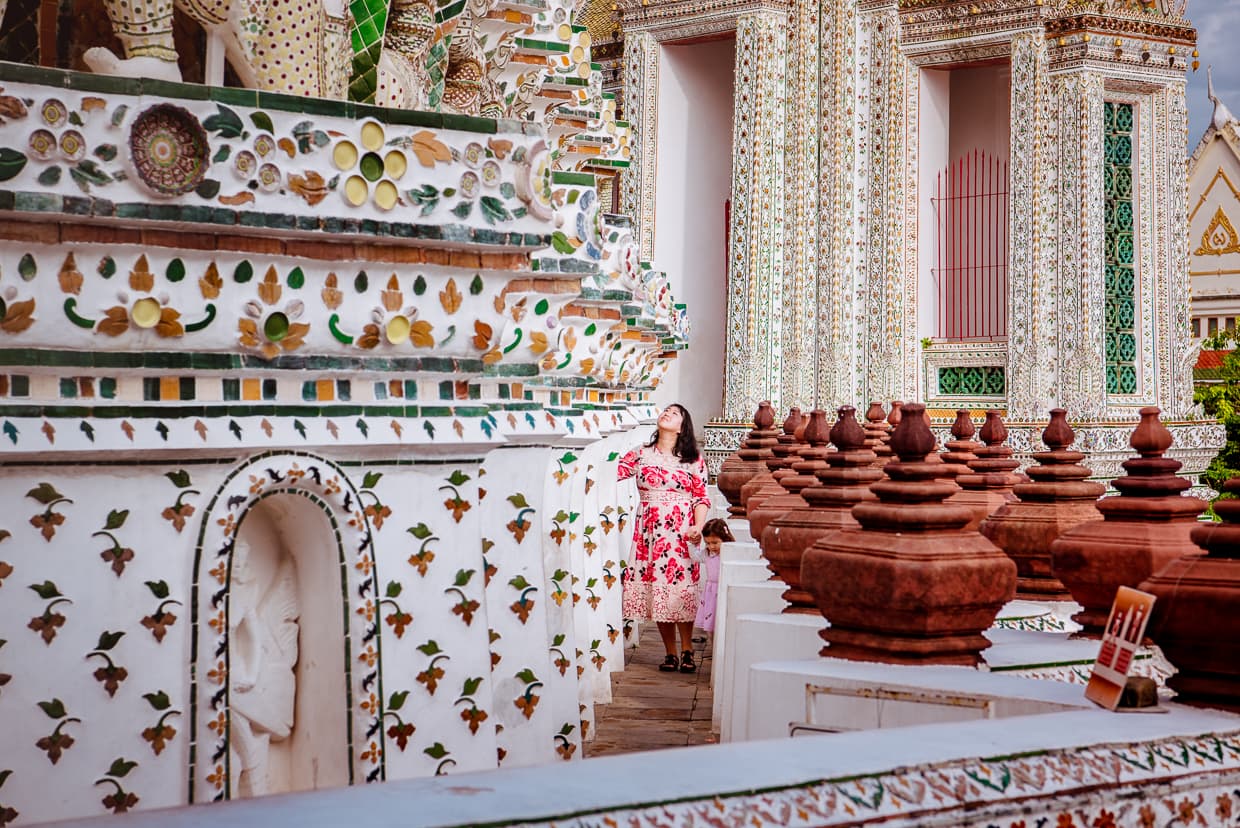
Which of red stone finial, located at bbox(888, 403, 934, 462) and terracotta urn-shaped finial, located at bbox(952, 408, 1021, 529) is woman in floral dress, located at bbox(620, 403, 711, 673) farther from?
red stone finial, located at bbox(888, 403, 934, 462)

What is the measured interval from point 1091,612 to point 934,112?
13915 millimetres

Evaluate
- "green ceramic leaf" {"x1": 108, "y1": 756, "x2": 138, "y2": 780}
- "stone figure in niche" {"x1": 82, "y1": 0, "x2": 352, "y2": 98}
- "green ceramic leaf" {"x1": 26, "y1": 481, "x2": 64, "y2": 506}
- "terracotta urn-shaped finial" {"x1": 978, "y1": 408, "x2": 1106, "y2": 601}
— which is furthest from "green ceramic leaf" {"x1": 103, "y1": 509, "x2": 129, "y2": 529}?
"terracotta urn-shaped finial" {"x1": 978, "y1": 408, "x2": 1106, "y2": 601}

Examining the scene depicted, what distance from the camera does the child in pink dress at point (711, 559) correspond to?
26.9ft

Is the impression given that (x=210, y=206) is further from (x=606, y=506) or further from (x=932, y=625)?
(x=606, y=506)

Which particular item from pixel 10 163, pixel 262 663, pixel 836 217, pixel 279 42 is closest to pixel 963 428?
pixel 279 42

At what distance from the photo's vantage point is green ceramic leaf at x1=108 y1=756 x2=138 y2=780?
2.68 metres

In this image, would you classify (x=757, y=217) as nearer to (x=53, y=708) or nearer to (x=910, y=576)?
(x=910, y=576)

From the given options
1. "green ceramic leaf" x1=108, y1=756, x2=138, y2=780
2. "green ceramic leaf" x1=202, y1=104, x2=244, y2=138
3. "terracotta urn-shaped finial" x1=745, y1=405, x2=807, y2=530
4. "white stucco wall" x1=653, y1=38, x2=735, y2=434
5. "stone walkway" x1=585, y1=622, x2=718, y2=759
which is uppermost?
"white stucco wall" x1=653, y1=38, x2=735, y2=434

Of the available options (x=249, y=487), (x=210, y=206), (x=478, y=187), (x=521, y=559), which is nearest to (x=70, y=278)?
(x=210, y=206)

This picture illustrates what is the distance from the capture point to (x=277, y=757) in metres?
3.16

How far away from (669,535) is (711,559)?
0.29 meters

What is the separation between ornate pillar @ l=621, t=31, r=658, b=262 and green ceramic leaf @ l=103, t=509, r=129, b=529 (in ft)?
42.9

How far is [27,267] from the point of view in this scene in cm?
262

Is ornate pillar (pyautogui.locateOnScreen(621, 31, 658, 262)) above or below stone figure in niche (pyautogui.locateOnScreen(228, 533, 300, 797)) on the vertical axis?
above
